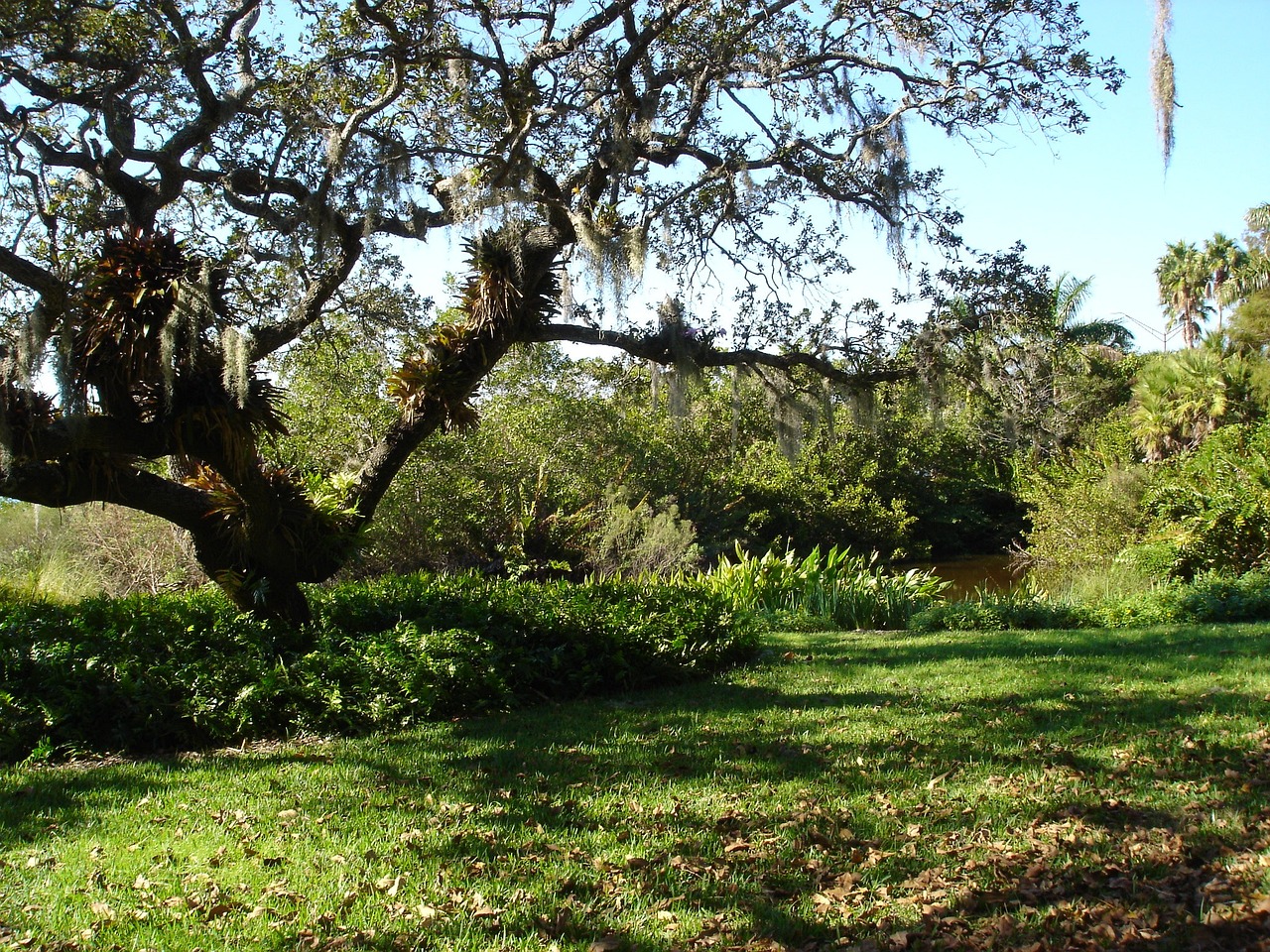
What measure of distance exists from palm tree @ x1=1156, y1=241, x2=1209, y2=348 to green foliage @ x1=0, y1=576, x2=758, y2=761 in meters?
29.9

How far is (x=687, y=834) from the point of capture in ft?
15.1

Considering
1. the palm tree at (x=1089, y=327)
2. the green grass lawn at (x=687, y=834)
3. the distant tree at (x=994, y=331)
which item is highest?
the palm tree at (x=1089, y=327)

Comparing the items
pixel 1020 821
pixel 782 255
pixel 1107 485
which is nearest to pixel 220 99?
pixel 782 255

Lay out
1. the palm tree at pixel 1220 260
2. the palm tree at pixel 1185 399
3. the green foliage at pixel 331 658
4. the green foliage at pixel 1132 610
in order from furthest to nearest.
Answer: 1. the palm tree at pixel 1220 260
2. the palm tree at pixel 1185 399
3. the green foliage at pixel 1132 610
4. the green foliage at pixel 331 658

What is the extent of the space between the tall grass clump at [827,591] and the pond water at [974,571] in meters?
5.62

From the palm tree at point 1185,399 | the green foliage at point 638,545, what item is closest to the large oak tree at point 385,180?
the green foliage at point 638,545

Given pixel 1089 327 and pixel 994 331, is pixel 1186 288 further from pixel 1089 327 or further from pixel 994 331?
pixel 994 331

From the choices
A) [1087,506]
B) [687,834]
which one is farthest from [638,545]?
[687,834]

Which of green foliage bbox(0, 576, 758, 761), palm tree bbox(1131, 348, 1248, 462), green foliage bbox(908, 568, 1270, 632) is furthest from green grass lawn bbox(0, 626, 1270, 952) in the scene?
palm tree bbox(1131, 348, 1248, 462)

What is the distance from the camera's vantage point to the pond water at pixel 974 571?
69.4 ft

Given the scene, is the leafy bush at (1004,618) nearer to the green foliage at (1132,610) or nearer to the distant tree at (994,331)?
the green foliage at (1132,610)

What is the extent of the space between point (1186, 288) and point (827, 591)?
1039 inches

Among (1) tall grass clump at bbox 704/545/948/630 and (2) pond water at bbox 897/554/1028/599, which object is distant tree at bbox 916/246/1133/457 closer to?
(1) tall grass clump at bbox 704/545/948/630

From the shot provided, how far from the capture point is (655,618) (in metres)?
8.98
